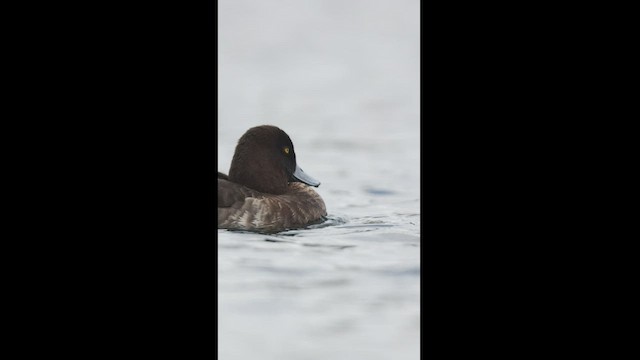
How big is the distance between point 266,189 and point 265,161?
0.20 meters

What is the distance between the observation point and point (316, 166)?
732 centimetres

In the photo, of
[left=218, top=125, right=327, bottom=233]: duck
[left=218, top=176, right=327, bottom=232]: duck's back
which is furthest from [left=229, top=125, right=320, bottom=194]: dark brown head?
[left=218, top=176, right=327, bottom=232]: duck's back

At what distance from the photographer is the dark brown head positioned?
6.72 m

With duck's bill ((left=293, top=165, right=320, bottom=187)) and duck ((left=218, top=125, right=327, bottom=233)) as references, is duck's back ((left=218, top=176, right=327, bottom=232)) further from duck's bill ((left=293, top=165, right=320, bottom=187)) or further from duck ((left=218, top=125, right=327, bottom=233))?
duck's bill ((left=293, top=165, right=320, bottom=187))

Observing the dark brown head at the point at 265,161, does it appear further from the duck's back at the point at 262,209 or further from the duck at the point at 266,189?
the duck's back at the point at 262,209

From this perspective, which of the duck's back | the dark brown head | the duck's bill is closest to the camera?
the duck's back

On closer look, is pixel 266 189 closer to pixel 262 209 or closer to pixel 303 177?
pixel 303 177

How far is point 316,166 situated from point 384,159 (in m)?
0.73

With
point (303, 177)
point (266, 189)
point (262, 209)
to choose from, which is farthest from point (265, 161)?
point (262, 209)

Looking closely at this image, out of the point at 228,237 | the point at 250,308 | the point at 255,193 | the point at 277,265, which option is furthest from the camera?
the point at 255,193

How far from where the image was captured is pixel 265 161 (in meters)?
6.80

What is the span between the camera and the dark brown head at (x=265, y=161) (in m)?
6.72
